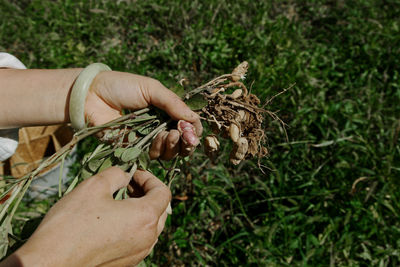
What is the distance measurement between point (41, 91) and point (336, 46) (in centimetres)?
217

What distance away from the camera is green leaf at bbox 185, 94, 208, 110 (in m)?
1.11

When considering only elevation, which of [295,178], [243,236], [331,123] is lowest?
[243,236]

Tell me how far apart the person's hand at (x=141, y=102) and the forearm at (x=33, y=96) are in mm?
93

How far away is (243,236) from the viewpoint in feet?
5.48

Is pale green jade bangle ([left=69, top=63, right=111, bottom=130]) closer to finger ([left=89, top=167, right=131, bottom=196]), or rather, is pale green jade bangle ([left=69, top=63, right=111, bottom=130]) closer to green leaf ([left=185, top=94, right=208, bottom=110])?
finger ([left=89, top=167, right=131, bottom=196])

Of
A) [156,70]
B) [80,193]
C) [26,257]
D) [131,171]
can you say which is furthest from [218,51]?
[26,257]

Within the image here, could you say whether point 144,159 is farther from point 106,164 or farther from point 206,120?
point 206,120

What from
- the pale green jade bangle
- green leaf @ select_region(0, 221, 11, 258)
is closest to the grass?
the pale green jade bangle

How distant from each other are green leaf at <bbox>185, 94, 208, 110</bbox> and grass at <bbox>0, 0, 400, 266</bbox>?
0.99ft

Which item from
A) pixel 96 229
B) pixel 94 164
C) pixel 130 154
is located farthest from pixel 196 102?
pixel 96 229

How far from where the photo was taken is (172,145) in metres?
1.05

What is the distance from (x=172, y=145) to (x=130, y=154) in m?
0.15

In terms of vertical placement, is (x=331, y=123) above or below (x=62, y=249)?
below

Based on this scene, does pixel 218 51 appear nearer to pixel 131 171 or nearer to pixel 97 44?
pixel 97 44
